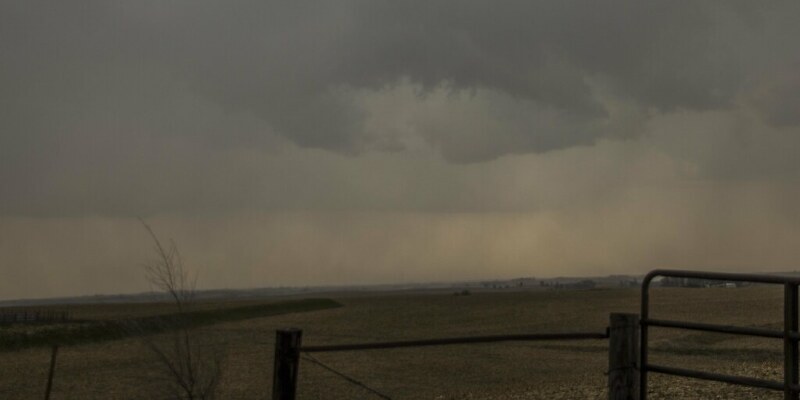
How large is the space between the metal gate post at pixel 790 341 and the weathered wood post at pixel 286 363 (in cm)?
355

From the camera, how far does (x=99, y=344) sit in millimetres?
49000

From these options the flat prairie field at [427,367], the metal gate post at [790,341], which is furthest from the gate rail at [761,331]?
the flat prairie field at [427,367]

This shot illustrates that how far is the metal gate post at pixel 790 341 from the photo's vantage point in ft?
16.7

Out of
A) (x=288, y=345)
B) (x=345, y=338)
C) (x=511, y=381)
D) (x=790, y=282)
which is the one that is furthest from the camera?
(x=345, y=338)

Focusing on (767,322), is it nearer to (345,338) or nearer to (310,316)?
(345,338)

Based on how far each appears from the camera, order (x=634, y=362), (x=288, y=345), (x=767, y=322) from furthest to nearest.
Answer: (x=767, y=322), (x=288, y=345), (x=634, y=362)

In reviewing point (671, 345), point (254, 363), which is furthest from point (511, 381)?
point (254, 363)

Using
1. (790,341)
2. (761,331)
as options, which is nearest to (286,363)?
(761,331)

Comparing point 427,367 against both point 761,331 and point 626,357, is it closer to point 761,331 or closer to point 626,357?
point 626,357

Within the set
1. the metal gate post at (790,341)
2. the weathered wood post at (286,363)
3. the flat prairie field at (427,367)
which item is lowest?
the flat prairie field at (427,367)

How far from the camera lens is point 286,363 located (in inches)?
244

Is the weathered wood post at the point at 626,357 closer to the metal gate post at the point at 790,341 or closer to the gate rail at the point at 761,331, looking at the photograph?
the gate rail at the point at 761,331

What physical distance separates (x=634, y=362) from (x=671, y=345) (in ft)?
89.0

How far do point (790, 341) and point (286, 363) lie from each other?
3.71m
